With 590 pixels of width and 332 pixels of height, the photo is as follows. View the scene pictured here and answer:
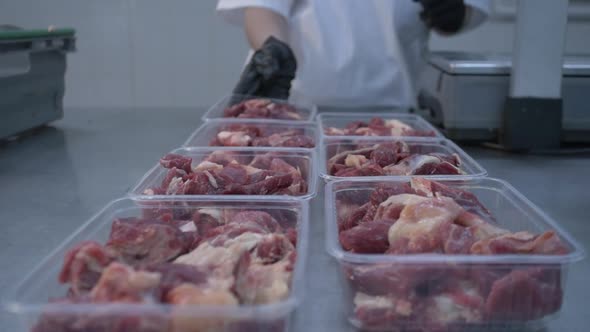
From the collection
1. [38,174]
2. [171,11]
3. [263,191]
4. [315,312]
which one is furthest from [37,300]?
[171,11]

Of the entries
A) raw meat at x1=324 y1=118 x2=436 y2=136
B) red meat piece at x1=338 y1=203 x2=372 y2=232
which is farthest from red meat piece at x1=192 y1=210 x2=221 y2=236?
raw meat at x1=324 y1=118 x2=436 y2=136

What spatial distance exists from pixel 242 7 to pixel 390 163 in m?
1.39

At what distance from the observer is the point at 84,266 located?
696 millimetres

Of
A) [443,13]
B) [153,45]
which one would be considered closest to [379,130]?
[443,13]

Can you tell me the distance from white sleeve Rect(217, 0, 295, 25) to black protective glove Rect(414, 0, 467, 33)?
0.56 metres

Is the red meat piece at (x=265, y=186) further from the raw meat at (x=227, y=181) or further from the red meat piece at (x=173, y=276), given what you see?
the red meat piece at (x=173, y=276)

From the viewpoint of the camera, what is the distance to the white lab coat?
7.98ft

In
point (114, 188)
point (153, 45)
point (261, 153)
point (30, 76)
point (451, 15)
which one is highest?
point (451, 15)

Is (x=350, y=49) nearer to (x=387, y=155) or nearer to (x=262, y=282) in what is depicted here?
(x=387, y=155)

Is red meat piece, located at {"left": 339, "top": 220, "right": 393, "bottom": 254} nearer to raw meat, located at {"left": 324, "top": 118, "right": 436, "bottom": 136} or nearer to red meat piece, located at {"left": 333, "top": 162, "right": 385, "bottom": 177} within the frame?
red meat piece, located at {"left": 333, "top": 162, "right": 385, "bottom": 177}

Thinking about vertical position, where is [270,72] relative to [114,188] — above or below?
above

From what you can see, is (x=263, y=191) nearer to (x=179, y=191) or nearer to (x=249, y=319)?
(x=179, y=191)

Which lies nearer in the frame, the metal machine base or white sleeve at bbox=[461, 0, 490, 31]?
the metal machine base

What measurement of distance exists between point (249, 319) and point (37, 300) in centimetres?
27
